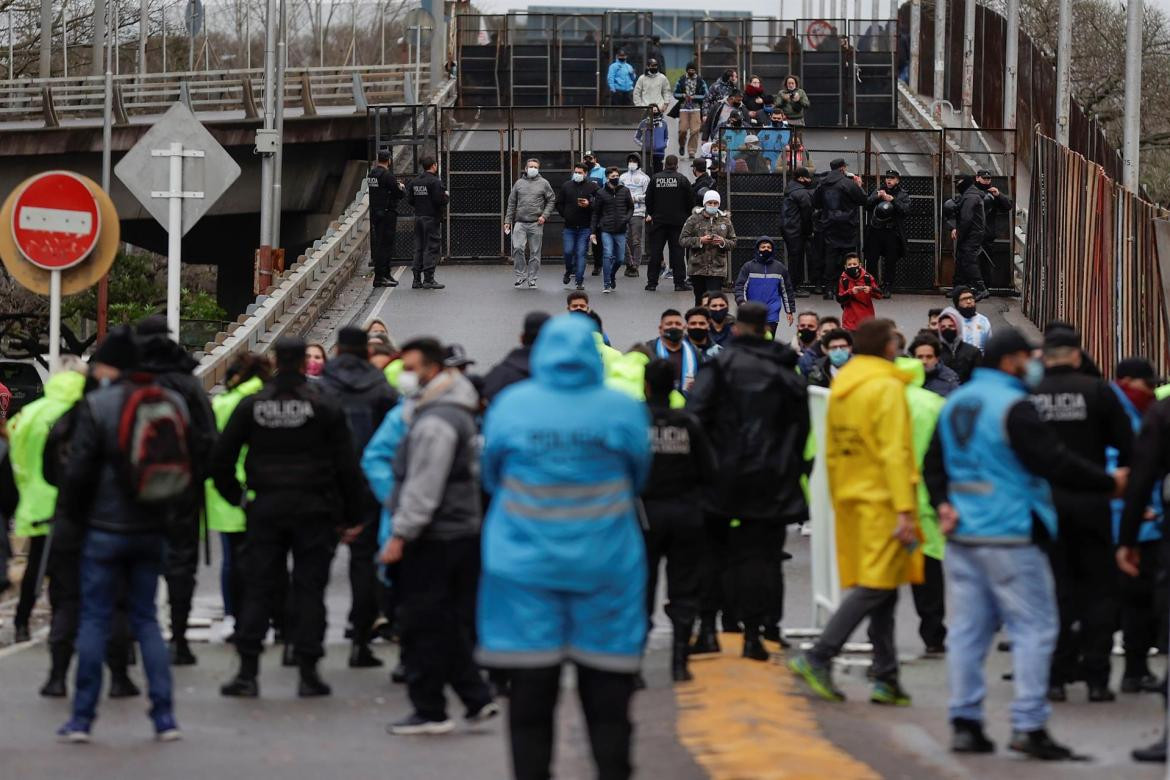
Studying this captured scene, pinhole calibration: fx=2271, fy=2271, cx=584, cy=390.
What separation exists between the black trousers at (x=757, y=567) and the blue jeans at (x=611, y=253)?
19.1 meters

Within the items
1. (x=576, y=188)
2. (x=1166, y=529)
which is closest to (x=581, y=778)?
(x=1166, y=529)

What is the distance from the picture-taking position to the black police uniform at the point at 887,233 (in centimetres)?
3055

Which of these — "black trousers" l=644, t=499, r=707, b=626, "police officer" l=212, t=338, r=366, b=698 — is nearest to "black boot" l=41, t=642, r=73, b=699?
"police officer" l=212, t=338, r=366, b=698

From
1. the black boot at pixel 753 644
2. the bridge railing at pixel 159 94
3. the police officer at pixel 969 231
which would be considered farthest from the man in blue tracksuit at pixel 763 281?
the bridge railing at pixel 159 94

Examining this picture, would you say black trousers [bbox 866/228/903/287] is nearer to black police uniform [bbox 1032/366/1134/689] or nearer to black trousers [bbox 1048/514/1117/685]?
black police uniform [bbox 1032/366/1134/689]

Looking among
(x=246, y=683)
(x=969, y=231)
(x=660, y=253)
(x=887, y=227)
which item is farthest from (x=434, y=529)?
(x=887, y=227)

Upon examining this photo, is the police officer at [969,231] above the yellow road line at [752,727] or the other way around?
above

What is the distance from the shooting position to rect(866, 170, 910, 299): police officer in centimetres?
3045

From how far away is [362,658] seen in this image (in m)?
11.9

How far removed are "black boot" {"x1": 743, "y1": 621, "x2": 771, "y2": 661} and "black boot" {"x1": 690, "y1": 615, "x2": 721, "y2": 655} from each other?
0.28 metres

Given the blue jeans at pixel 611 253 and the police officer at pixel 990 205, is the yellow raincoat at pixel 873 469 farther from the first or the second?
the police officer at pixel 990 205

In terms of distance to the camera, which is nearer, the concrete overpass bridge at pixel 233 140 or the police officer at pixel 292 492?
the police officer at pixel 292 492

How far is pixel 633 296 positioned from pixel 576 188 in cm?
165

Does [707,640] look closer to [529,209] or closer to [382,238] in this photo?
[529,209]
